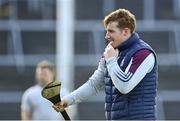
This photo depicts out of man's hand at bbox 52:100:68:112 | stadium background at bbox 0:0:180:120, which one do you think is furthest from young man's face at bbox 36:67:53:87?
stadium background at bbox 0:0:180:120

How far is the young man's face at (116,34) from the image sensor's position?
6414 millimetres

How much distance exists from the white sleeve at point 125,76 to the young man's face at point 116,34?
16cm

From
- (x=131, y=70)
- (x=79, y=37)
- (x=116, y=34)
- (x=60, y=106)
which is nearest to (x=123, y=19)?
(x=116, y=34)

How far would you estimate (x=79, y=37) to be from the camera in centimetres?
1730

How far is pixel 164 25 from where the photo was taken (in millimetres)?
17547

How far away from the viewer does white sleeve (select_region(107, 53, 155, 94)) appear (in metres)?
6.28

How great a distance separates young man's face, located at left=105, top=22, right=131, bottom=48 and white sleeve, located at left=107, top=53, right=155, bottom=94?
159 mm

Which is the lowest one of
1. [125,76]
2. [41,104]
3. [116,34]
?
[41,104]

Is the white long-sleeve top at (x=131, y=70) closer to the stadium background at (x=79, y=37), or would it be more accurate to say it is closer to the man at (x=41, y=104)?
the man at (x=41, y=104)

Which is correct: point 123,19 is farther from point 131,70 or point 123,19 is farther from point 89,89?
point 89,89

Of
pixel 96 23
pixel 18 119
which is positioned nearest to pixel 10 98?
pixel 18 119

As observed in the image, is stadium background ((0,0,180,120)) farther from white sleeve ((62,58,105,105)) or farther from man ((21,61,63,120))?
white sleeve ((62,58,105,105))

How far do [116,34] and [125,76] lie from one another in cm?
31

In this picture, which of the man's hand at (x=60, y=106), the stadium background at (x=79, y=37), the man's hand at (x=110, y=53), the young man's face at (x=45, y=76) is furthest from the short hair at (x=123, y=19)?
the stadium background at (x=79, y=37)
